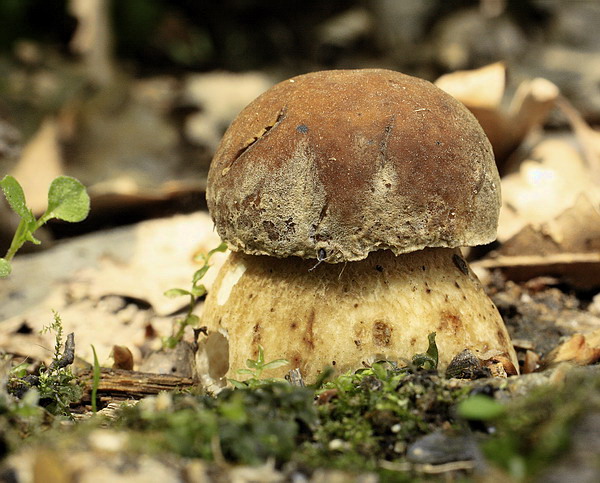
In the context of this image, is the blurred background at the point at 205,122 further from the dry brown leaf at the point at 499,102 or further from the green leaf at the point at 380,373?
the green leaf at the point at 380,373

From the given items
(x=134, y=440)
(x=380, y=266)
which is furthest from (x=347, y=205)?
(x=134, y=440)

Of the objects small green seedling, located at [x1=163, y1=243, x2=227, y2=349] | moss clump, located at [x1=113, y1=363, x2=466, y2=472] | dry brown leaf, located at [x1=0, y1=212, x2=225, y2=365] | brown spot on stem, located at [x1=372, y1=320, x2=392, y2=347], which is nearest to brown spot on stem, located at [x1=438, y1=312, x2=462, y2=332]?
brown spot on stem, located at [x1=372, y1=320, x2=392, y2=347]

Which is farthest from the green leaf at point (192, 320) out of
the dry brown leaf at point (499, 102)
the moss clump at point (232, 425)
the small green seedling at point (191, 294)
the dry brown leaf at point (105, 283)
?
the dry brown leaf at point (499, 102)

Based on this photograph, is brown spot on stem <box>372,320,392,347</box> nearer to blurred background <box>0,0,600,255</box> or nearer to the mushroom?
the mushroom

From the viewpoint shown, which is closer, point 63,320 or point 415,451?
point 415,451

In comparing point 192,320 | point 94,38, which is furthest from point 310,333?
point 94,38

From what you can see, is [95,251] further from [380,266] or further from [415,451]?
[415,451]

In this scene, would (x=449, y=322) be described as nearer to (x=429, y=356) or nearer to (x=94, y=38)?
(x=429, y=356)
